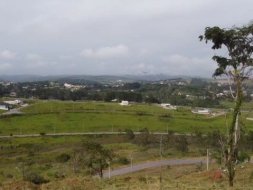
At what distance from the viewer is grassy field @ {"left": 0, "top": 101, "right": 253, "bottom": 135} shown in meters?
94.5

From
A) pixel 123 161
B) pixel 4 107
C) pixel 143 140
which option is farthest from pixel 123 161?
pixel 4 107

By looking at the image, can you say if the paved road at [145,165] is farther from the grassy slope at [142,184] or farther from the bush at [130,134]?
the bush at [130,134]

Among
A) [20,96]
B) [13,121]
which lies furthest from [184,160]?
[20,96]

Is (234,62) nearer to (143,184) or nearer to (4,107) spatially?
(143,184)

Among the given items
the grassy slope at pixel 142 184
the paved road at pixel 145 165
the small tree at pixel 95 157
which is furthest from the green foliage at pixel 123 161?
the grassy slope at pixel 142 184

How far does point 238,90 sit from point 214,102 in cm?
13382

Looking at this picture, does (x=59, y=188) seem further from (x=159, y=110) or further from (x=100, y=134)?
(x=159, y=110)

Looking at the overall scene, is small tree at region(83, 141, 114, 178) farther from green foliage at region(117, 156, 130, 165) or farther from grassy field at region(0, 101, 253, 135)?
grassy field at region(0, 101, 253, 135)

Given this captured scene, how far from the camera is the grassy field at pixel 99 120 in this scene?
3720 inches

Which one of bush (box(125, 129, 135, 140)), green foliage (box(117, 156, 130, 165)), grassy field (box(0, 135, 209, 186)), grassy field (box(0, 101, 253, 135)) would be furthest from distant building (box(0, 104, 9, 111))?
green foliage (box(117, 156, 130, 165))

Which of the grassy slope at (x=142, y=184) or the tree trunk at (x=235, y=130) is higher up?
the tree trunk at (x=235, y=130)

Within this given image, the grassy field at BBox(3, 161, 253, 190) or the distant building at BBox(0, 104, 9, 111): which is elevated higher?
the grassy field at BBox(3, 161, 253, 190)

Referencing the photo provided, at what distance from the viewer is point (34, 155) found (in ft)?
231

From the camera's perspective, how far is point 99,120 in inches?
3991
